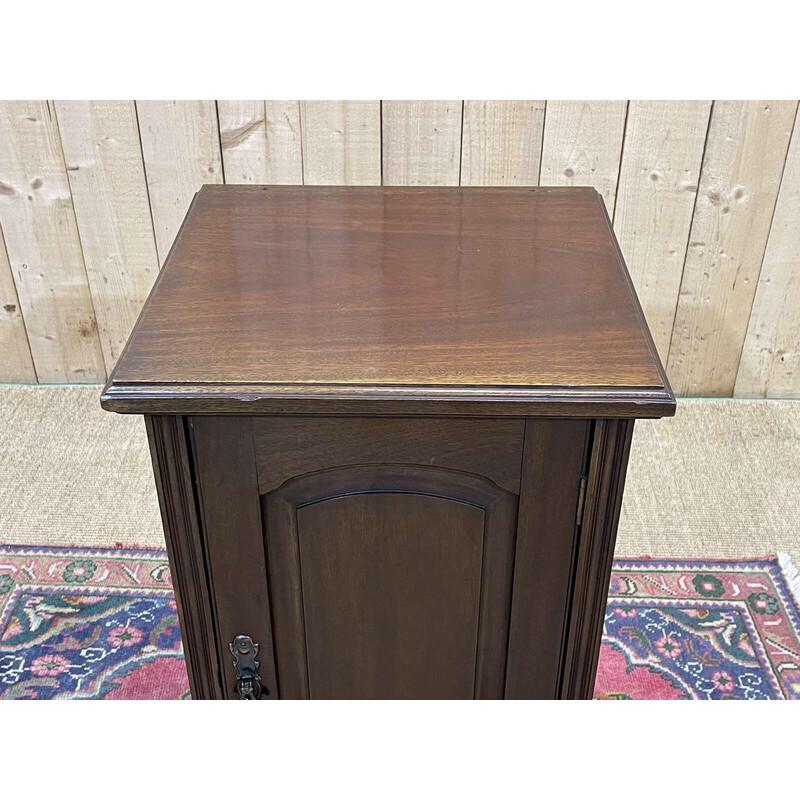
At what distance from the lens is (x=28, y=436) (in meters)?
2.06

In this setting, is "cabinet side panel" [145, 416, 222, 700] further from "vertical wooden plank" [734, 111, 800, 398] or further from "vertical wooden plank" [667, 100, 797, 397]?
"vertical wooden plank" [734, 111, 800, 398]

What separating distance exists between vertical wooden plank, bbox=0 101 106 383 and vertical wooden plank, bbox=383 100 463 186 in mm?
712

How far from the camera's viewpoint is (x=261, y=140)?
1.91 m

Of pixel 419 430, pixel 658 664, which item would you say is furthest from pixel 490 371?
pixel 658 664

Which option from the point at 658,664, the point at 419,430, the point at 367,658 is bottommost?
the point at 658,664

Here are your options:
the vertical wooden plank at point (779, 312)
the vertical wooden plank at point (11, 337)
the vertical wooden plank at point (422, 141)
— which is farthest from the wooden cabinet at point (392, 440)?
the vertical wooden plank at point (11, 337)

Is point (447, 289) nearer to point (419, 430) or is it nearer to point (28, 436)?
point (419, 430)

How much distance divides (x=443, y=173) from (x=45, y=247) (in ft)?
3.03

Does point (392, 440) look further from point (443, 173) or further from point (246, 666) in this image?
point (443, 173)

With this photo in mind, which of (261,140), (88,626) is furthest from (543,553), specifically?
(261,140)

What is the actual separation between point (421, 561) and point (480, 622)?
0.12m

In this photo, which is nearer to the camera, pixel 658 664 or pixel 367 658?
pixel 367 658

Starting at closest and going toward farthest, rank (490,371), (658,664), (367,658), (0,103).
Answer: (490,371), (367,658), (658,664), (0,103)

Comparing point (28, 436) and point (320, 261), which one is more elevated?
point (320, 261)
